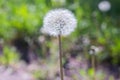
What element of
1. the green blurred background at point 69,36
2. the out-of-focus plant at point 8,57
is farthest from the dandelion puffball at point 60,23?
the out-of-focus plant at point 8,57

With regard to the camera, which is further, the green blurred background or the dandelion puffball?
the green blurred background

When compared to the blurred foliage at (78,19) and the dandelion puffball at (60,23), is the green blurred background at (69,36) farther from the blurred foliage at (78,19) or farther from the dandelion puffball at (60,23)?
the dandelion puffball at (60,23)

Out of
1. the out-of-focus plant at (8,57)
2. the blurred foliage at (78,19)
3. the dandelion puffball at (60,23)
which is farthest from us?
the blurred foliage at (78,19)

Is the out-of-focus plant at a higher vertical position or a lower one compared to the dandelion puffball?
lower

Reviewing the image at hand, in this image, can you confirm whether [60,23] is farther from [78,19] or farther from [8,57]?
[78,19]

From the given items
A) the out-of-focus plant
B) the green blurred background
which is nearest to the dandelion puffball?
the green blurred background

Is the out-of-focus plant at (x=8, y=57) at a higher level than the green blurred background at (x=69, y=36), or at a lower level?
lower

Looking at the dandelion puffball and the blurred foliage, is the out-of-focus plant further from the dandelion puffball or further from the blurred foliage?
the dandelion puffball
